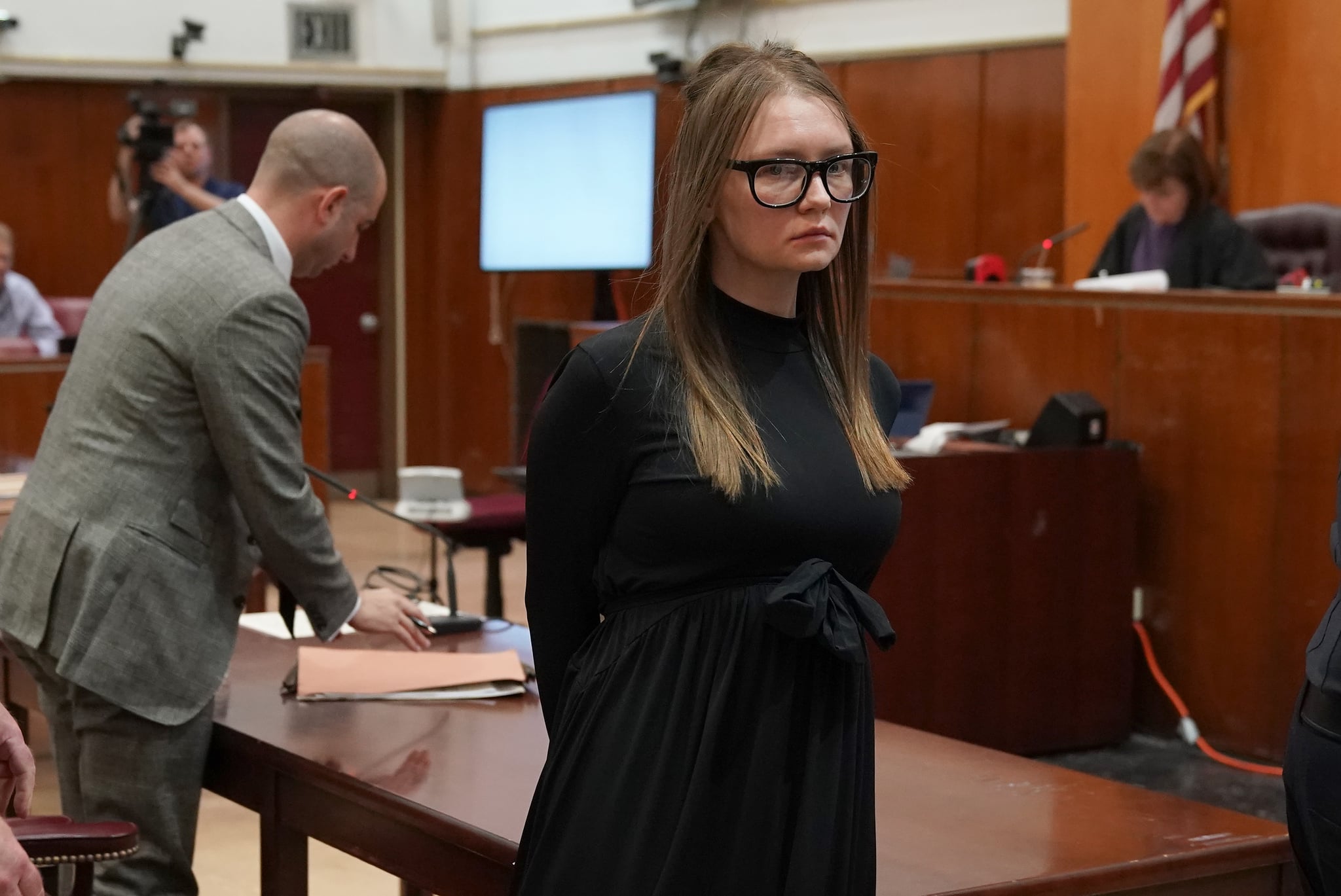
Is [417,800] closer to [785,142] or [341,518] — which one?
[785,142]

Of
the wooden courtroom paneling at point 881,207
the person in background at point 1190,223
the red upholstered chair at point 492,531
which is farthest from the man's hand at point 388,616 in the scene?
the person in background at point 1190,223

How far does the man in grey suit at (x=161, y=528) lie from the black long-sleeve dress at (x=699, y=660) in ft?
2.67

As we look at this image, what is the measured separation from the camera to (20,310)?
25.8 ft

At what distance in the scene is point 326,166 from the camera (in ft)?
8.36

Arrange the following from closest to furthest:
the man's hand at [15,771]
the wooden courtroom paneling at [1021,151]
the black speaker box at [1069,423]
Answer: the man's hand at [15,771], the black speaker box at [1069,423], the wooden courtroom paneling at [1021,151]

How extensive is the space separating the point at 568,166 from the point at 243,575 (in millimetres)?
6295

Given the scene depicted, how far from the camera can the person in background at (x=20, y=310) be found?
7.72m

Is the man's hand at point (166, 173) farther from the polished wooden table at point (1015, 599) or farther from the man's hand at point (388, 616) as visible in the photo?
the man's hand at point (388, 616)

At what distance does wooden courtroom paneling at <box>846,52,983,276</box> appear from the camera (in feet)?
25.5

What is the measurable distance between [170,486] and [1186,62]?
5318 mm

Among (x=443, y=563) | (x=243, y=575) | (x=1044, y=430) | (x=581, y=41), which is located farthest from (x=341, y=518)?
(x=243, y=575)

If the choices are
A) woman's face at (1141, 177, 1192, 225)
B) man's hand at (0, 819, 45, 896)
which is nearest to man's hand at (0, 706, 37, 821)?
man's hand at (0, 819, 45, 896)

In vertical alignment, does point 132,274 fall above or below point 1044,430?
above

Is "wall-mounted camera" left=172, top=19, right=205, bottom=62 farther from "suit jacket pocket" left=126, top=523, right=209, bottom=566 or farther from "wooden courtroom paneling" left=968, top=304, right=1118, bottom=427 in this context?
"suit jacket pocket" left=126, top=523, right=209, bottom=566
